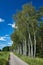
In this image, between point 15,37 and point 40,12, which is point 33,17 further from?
point 15,37

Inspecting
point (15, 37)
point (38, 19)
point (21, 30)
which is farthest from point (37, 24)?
point (15, 37)

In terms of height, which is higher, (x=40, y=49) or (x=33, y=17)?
(x=33, y=17)

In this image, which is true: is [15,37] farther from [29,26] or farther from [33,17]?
[33,17]

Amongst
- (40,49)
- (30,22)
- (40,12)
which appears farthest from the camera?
(40,49)

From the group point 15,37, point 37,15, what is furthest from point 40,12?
point 15,37

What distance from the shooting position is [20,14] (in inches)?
2329

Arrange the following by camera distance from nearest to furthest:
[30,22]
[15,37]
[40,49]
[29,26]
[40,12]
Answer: [40,12] < [30,22] < [29,26] < [40,49] < [15,37]

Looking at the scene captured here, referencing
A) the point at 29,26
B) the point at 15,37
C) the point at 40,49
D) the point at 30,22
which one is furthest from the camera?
the point at 15,37

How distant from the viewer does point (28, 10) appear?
54.8m

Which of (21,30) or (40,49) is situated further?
(40,49)

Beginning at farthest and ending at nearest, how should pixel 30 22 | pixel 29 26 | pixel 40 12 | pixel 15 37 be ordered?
1. pixel 15 37
2. pixel 29 26
3. pixel 30 22
4. pixel 40 12

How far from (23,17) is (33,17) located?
377cm

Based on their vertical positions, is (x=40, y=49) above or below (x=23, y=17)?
below

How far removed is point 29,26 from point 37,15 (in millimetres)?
6391
